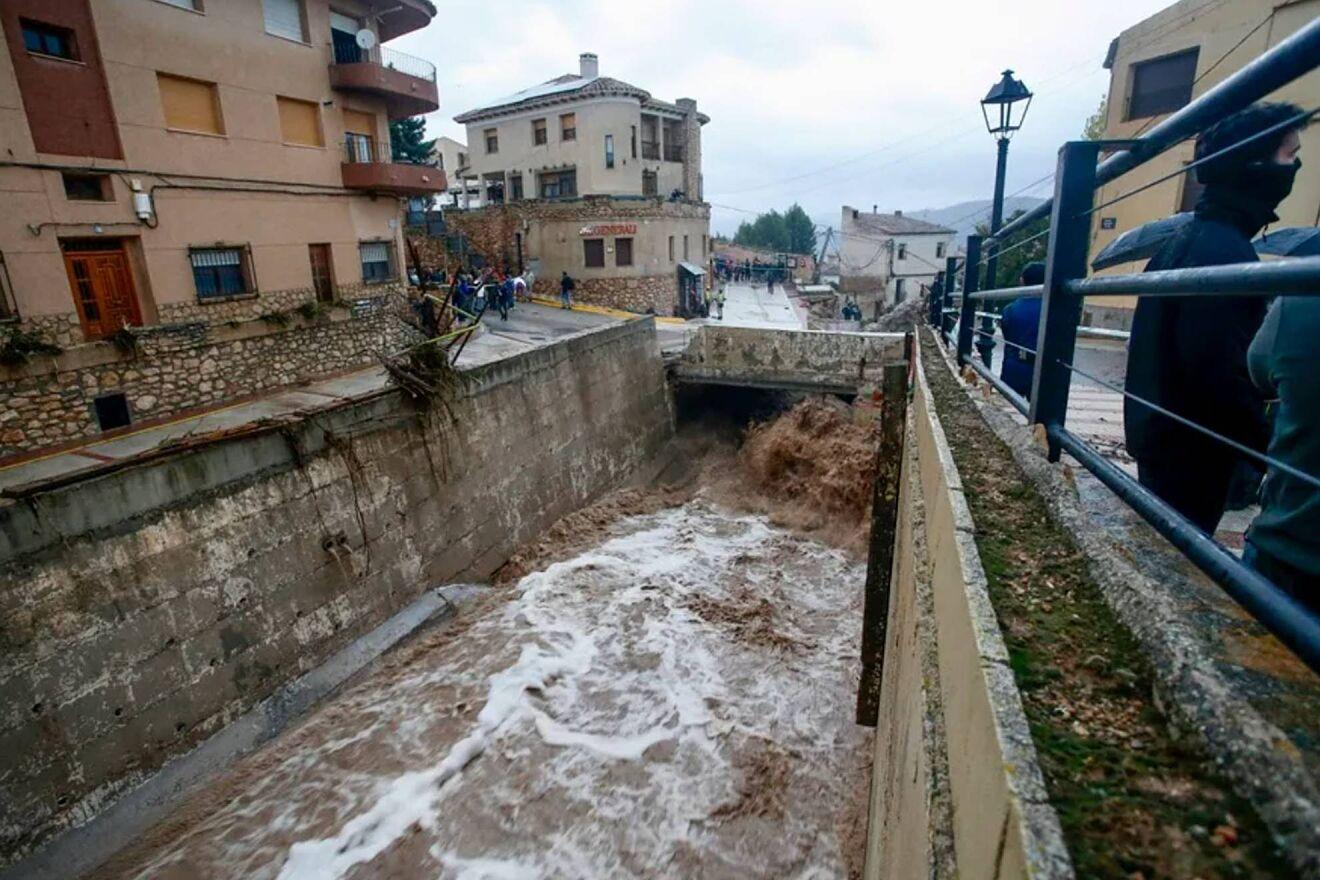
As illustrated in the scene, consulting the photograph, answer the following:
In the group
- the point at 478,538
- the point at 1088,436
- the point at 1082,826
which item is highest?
the point at 1082,826

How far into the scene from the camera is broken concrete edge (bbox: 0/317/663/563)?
224 inches

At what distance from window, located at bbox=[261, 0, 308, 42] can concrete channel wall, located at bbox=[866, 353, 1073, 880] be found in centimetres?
1632

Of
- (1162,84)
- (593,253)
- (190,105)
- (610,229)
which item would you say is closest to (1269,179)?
(190,105)

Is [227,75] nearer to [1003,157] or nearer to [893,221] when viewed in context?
[1003,157]

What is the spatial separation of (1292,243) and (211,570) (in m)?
8.69

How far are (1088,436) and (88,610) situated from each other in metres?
8.80

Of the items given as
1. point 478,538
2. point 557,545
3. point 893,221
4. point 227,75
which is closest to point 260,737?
point 478,538

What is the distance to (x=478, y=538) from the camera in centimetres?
1061

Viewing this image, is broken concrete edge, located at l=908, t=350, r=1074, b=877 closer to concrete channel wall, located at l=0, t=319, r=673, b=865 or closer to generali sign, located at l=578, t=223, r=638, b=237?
concrete channel wall, located at l=0, t=319, r=673, b=865

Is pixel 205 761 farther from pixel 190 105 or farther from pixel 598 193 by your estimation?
pixel 598 193

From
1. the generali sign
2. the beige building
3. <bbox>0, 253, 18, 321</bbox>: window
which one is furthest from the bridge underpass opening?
the generali sign

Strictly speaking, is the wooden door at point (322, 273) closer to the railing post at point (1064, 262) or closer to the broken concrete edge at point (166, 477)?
the broken concrete edge at point (166, 477)

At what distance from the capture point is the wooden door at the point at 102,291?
10.8m

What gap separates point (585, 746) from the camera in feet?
23.5
